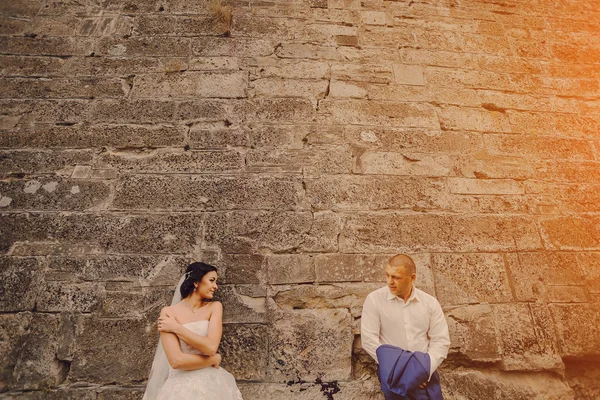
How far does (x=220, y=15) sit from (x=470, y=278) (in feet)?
10.0

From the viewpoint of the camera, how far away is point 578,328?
2.54 metres

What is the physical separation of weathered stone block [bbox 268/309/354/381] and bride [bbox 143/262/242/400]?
0.39m

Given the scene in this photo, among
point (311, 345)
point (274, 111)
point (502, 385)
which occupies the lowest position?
point (502, 385)

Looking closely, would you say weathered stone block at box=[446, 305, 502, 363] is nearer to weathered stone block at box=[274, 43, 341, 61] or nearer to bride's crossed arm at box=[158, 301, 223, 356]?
bride's crossed arm at box=[158, 301, 223, 356]

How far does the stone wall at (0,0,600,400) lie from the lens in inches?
92.4

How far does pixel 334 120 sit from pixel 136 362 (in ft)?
7.40

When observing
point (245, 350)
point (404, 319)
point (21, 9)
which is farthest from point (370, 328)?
point (21, 9)

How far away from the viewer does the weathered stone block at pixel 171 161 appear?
2.74 meters

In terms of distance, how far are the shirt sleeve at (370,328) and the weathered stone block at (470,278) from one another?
0.70m

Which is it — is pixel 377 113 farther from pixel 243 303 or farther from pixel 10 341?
pixel 10 341

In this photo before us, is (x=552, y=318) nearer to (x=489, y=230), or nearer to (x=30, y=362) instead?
(x=489, y=230)

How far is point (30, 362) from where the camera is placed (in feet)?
7.25

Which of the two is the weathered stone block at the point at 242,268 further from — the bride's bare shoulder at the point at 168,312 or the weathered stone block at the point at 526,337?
the weathered stone block at the point at 526,337

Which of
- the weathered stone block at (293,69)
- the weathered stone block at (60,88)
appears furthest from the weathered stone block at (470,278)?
the weathered stone block at (60,88)
